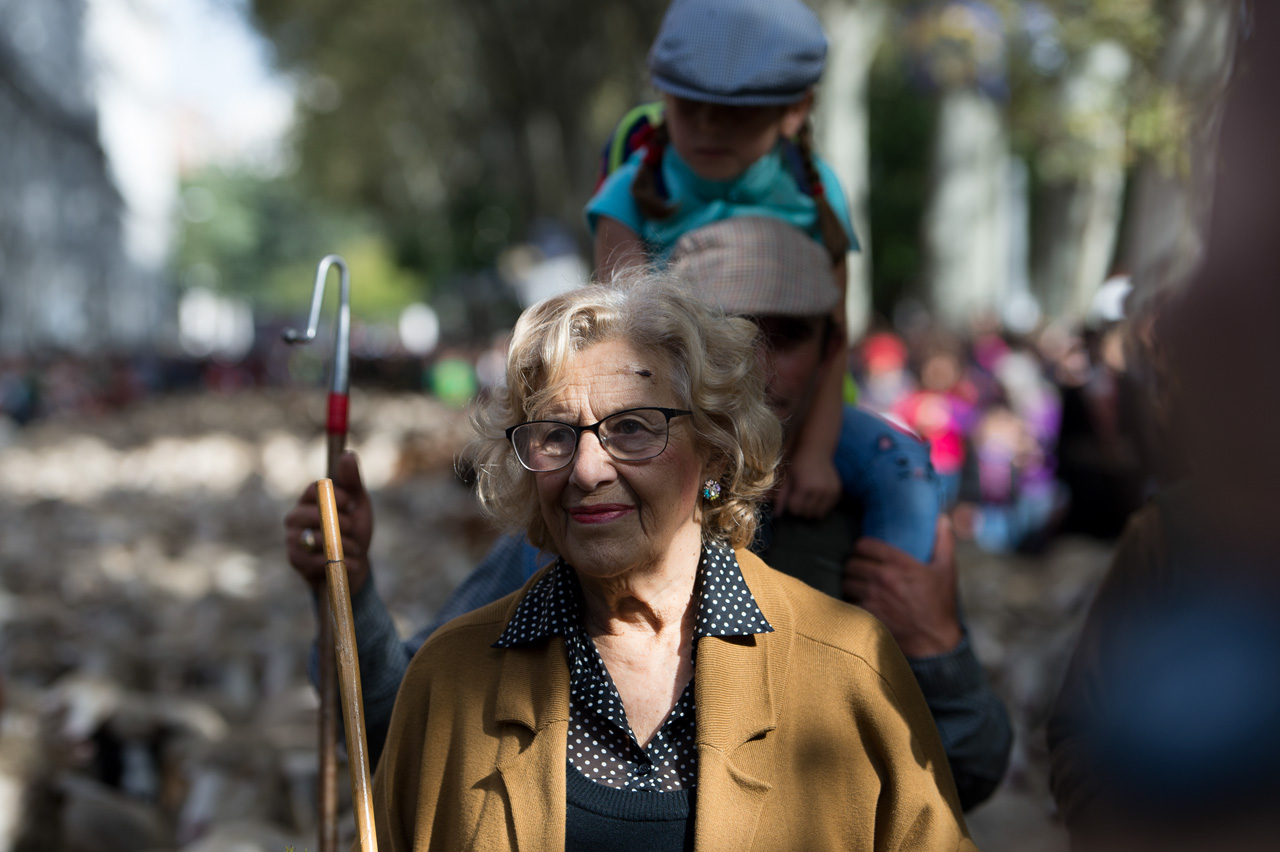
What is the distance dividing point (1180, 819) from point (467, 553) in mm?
7553

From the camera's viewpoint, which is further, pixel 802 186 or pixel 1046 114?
pixel 1046 114

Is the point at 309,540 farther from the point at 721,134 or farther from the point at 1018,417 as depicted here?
the point at 1018,417

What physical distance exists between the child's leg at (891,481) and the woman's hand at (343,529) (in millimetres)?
1054

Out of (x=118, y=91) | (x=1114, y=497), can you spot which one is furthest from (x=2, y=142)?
(x=1114, y=497)

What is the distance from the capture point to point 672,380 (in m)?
2.27

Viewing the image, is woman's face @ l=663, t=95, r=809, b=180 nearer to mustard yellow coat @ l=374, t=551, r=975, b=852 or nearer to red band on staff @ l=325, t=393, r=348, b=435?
red band on staff @ l=325, t=393, r=348, b=435

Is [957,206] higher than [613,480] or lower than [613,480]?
higher

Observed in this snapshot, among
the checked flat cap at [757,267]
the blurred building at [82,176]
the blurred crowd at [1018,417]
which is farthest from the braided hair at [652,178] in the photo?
the blurred building at [82,176]

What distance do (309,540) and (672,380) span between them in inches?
35.5

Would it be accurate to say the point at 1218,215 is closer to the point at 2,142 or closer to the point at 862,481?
the point at 862,481

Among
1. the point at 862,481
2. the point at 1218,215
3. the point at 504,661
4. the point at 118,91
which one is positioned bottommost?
the point at 504,661

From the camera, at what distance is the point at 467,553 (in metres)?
8.60

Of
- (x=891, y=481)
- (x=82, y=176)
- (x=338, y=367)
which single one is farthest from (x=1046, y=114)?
(x=82, y=176)

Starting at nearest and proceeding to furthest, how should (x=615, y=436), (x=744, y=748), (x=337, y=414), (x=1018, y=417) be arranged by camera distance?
(x=744, y=748) → (x=615, y=436) → (x=337, y=414) → (x=1018, y=417)
